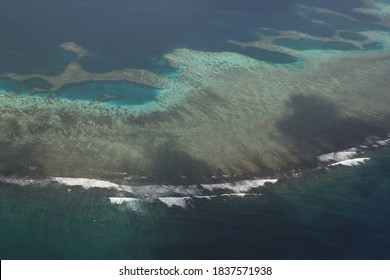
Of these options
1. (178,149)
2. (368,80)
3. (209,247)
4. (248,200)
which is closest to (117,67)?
(178,149)

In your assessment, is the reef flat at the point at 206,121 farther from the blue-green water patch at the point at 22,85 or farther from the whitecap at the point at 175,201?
the whitecap at the point at 175,201

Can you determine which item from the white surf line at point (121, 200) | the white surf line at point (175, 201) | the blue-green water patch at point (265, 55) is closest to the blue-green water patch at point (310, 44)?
the blue-green water patch at point (265, 55)

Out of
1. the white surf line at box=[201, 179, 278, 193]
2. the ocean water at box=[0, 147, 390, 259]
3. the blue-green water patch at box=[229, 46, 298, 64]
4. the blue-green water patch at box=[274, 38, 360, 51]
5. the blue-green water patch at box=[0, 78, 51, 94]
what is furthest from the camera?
the blue-green water patch at box=[274, 38, 360, 51]

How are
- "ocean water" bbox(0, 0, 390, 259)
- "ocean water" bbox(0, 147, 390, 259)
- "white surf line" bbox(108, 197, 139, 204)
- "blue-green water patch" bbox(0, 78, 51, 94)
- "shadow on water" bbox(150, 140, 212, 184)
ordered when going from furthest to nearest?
1. "blue-green water patch" bbox(0, 78, 51, 94)
2. "shadow on water" bbox(150, 140, 212, 184)
3. "white surf line" bbox(108, 197, 139, 204)
4. "ocean water" bbox(0, 0, 390, 259)
5. "ocean water" bbox(0, 147, 390, 259)

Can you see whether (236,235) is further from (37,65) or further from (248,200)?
(37,65)

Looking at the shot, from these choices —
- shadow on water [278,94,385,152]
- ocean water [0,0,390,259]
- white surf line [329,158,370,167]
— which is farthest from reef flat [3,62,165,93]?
white surf line [329,158,370,167]

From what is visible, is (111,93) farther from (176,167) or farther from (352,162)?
(352,162)

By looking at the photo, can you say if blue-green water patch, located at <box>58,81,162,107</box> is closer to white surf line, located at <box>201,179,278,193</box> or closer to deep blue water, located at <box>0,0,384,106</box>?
deep blue water, located at <box>0,0,384,106</box>
